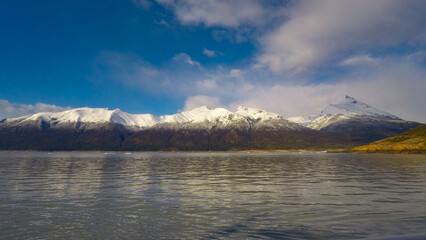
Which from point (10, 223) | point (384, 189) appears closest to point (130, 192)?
point (10, 223)

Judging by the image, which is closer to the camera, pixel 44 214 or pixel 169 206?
pixel 44 214

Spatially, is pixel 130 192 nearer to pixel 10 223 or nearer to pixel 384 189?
pixel 10 223

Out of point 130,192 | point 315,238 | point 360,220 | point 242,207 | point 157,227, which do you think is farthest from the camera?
point 130,192

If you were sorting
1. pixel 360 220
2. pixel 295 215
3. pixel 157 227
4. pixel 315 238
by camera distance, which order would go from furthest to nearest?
1. pixel 295 215
2. pixel 360 220
3. pixel 157 227
4. pixel 315 238

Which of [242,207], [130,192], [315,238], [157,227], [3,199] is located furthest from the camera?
[130,192]

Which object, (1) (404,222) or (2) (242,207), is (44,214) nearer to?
(2) (242,207)

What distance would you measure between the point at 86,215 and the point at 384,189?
3138cm

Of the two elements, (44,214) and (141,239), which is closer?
(141,239)

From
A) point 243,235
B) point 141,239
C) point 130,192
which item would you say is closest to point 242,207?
point 243,235

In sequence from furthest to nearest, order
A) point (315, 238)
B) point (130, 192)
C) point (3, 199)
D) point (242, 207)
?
1. point (130, 192)
2. point (3, 199)
3. point (242, 207)
4. point (315, 238)

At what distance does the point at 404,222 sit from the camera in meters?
18.4

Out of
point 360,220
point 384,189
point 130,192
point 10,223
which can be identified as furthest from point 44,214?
point 384,189

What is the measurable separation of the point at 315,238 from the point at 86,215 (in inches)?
616

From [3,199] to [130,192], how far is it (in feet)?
38.6
